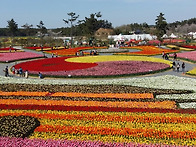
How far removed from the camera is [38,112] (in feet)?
52.6

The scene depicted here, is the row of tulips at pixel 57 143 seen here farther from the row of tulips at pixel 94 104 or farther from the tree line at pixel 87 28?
the tree line at pixel 87 28

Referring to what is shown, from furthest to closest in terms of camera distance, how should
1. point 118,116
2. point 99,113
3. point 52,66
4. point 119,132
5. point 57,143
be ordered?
1. point 52,66
2. point 99,113
3. point 118,116
4. point 119,132
5. point 57,143

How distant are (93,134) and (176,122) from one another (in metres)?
4.63

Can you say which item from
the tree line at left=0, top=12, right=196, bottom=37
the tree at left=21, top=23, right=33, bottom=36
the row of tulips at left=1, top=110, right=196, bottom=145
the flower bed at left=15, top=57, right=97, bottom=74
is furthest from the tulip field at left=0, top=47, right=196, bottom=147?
the tree at left=21, top=23, right=33, bottom=36

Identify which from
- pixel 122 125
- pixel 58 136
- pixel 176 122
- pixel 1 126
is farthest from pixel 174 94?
pixel 1 126

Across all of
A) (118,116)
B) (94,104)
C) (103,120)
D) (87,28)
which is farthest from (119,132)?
(87,28)

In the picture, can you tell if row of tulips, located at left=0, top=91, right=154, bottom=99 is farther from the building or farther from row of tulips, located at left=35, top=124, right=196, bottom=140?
the building

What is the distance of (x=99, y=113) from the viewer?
15406mm

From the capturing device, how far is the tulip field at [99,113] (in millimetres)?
11773

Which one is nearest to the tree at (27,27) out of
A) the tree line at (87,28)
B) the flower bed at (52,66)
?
the tree line at (87,28)

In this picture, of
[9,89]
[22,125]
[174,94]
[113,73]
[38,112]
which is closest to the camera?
[22,125]

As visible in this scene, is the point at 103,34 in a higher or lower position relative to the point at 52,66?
higher

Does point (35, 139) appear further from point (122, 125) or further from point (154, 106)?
point (154, 106)

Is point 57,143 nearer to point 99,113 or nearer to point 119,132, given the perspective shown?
point 119,132
